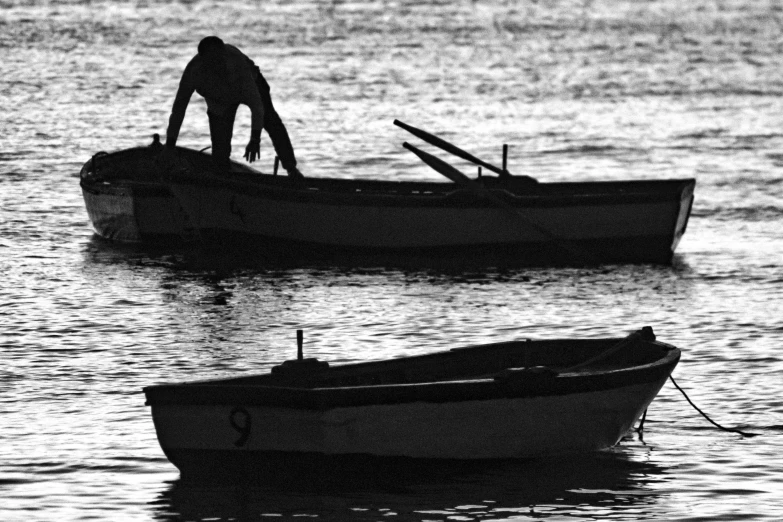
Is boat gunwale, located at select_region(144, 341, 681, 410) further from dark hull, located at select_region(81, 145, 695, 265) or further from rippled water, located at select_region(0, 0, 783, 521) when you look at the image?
dark hull, located at select_region(81, 145, 695, 265)

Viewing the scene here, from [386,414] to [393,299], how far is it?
7007 millimetres

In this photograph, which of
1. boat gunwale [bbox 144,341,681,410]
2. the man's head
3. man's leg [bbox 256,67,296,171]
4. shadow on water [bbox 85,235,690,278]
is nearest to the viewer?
boat gunwale [bbox 144,341,681,410]

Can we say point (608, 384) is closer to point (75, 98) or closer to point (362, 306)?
point (362, 306)

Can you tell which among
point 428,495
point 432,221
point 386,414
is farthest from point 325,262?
point 386,414

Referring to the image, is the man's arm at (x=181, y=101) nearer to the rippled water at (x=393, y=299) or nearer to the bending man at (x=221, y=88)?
the bending man at (x=221, y=88)

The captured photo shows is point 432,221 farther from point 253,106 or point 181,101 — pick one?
point 181,101

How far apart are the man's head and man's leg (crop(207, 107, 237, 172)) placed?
720mm

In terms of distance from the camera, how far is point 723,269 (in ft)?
66.2

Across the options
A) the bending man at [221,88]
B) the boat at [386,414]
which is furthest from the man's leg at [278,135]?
the boat at [386,414]

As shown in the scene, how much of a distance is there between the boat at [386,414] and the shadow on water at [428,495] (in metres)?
0.11

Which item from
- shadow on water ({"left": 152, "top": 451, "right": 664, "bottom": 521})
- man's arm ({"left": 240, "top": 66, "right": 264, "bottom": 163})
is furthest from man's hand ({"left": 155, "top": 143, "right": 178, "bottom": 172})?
shadow on water ({"left": 152, "top": 451, "right": 664, "bottom": 521})

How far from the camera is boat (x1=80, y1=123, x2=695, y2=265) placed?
2030 cm

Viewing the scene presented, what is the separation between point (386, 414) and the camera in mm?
11141

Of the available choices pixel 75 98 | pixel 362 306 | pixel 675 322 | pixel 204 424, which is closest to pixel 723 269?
pixel 675 322
